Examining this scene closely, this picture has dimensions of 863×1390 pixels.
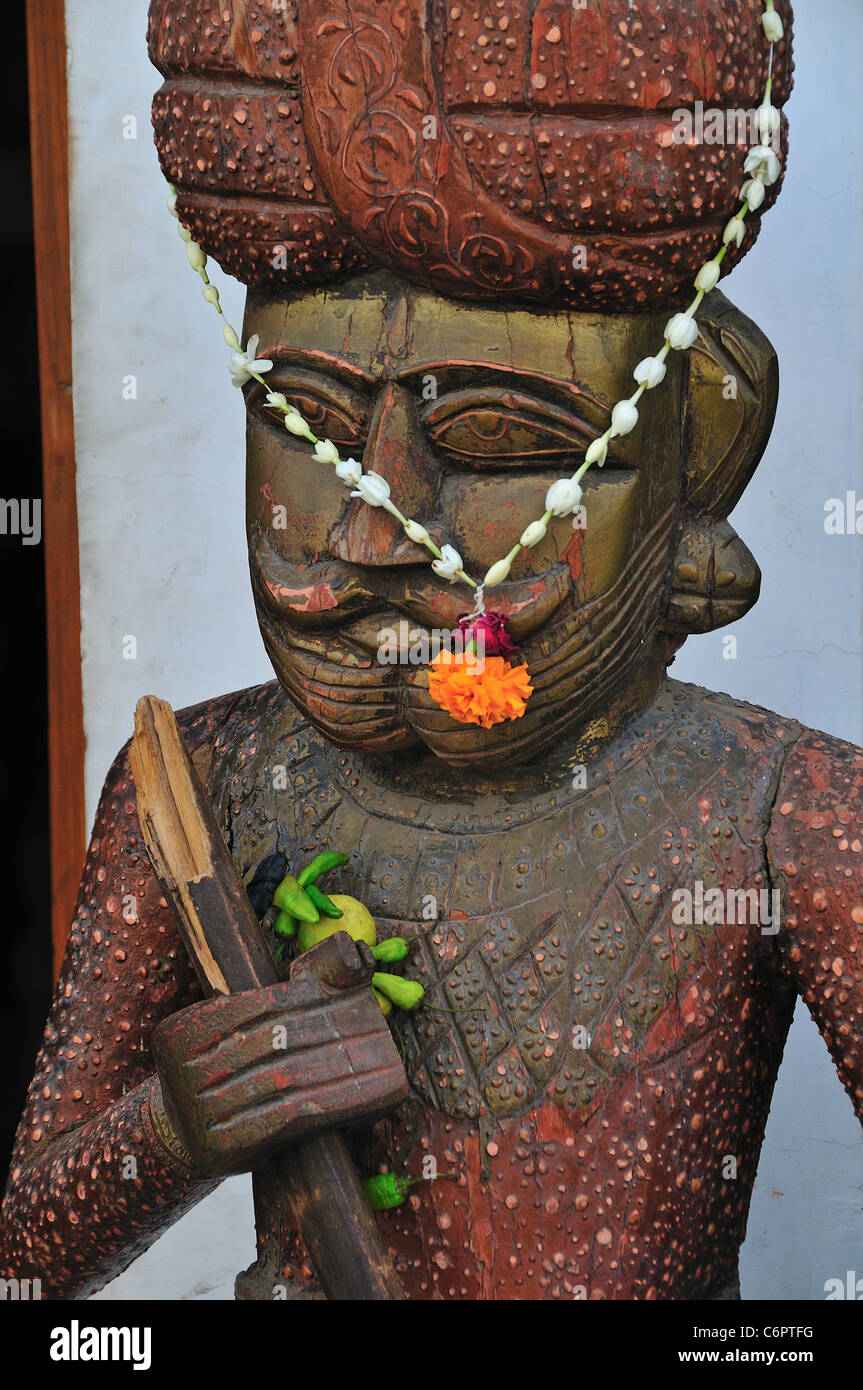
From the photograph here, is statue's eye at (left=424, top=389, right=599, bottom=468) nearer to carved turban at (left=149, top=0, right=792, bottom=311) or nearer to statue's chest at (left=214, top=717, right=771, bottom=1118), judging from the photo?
carved turban at (left=149, top=0, right=792, bottom=311)

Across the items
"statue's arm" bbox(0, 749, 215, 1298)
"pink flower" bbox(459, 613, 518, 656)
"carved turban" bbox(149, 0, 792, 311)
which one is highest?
"carved turban" bbox(149, 0, 792, 311)

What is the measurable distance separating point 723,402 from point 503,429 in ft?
0.92

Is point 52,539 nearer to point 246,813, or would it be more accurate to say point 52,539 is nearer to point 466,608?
point 246,813

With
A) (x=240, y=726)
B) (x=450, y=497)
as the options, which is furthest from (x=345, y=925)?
(x=450, y=497)

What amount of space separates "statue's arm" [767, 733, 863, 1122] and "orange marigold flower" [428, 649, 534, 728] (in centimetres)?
34

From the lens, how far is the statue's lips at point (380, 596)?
2.08m

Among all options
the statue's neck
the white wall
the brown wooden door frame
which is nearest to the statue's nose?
the statue's neck

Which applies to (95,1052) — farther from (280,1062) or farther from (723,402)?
(723,402)

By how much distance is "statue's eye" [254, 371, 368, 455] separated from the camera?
6.93 ft

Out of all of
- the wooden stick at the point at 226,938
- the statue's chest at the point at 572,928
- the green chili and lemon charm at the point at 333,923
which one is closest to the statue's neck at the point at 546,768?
the statue's chest at the point at 572,928

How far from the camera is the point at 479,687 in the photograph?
206cm

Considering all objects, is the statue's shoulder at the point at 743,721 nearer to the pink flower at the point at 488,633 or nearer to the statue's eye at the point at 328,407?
the pink flower at the point at 488,633

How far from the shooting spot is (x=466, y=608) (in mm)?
2078
